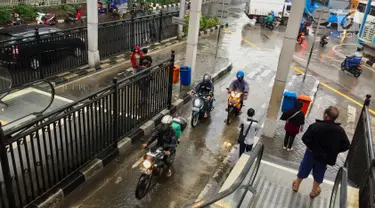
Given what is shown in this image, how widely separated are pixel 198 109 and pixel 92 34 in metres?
5.33

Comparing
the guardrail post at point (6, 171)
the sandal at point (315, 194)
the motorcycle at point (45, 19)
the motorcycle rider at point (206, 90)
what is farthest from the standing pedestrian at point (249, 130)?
the motorcycle at point (45, 19)

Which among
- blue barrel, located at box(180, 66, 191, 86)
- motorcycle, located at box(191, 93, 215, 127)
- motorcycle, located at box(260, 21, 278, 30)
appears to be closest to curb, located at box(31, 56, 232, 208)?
motorcycle, located at box(191, 93, 215, 127)

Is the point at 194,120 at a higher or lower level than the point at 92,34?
lower

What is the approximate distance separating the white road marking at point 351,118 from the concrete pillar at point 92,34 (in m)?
8.93

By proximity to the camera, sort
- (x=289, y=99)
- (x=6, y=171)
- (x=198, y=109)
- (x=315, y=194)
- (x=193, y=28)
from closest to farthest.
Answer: (x=6, y=171) → (x=315, y=194) → (x=198, y=109) → (x=289, y=99) → (x=193, y=28)

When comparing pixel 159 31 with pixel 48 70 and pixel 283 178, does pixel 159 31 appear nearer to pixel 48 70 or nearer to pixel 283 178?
pixel 48 70

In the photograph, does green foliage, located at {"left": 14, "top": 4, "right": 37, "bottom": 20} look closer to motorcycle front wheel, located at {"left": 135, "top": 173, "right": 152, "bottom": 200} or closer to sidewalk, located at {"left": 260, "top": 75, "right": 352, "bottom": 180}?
sidewalk, located at {"left": 260, "top": 75, "right": 352, "bottom": 180}

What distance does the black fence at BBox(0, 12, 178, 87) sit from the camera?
9.63 m

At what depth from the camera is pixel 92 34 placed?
11.9m

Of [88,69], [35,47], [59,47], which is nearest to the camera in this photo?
[35,47]

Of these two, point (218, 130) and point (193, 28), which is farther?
point (193, 28)

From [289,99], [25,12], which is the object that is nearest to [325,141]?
[289,99]

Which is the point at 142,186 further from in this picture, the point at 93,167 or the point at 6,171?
the point at 6,171

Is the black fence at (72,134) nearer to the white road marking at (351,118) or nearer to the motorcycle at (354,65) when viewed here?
the white road marking at (351,118)
